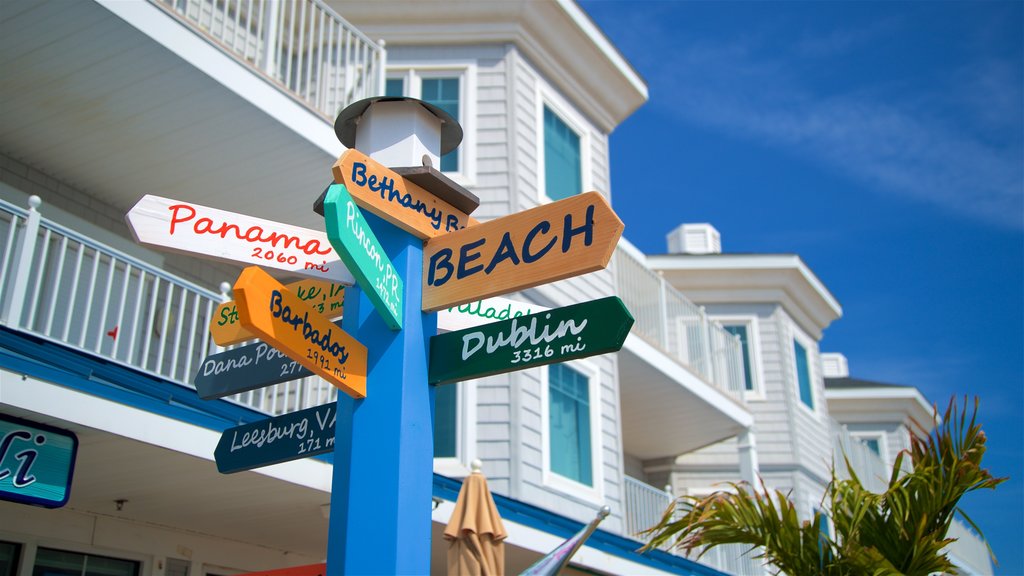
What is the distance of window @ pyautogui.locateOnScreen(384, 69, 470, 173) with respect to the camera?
42.5ft

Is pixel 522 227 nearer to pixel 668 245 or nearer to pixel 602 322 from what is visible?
pixel 602 322

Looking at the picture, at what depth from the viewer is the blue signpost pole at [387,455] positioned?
140 inches

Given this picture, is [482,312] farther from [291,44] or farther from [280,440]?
[291,44]

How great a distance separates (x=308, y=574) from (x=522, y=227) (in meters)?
3.36

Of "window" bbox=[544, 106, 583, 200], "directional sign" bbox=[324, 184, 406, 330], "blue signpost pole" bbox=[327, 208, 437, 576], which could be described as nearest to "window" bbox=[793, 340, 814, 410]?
"window" bbox=[544, 106, 583, 200]

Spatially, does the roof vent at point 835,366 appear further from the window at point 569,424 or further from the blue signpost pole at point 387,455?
the blue signpost pole at point 387,455

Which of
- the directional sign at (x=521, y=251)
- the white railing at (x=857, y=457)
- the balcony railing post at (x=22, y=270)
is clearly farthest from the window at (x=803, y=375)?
the directional sign at (x=521, y=251)

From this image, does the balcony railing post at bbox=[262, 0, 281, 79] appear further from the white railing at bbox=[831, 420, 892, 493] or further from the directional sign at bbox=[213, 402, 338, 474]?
the white railing at bbox=[831, 420, 892, 493]

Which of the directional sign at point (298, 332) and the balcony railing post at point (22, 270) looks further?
the balcony railing post at point (22, 270)

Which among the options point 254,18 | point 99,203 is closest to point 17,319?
point 99,203

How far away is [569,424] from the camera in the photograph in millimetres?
12523

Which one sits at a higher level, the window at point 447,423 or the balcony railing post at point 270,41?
the balcony railing post at point 270,41

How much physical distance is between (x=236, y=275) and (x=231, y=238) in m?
6.97

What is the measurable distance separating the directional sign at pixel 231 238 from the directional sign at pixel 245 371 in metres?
0.49
